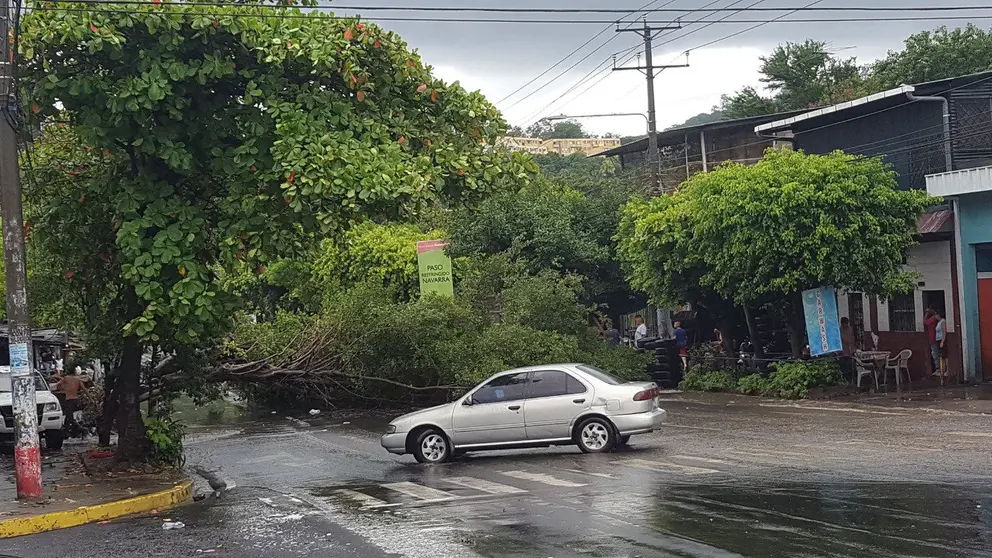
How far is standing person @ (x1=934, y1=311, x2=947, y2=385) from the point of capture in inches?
1033

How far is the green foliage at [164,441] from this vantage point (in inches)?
687

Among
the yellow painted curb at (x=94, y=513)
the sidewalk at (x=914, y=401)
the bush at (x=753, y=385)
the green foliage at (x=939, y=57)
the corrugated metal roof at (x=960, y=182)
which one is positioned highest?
the green foliage at (x=939, y=57)

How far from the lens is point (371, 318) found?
27609mm

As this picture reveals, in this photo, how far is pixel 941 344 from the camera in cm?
2645

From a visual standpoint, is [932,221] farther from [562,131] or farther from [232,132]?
[562,131]

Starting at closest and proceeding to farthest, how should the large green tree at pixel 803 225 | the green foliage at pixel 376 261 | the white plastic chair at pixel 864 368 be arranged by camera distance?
the large green tree at pixel 803 225 → the white plastic chair at pixel 864 368 → the green foliage at pixel 376 261

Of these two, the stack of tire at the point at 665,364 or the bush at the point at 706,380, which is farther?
the stack of tire at the point at 665,364

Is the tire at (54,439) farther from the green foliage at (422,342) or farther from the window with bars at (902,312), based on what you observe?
the window with bars at (902,312)

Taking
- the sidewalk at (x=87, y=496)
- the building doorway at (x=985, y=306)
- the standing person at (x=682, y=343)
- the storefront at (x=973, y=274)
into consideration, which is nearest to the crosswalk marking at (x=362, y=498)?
the sidewalk at (x=87, y=496)

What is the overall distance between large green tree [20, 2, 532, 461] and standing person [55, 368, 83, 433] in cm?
1102

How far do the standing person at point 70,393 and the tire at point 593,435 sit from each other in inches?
552

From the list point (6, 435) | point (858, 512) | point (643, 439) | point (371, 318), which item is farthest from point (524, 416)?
point (6, 435)

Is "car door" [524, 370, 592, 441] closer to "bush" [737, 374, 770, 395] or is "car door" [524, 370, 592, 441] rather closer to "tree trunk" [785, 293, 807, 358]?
"bush" [737, 374, 770, 395]

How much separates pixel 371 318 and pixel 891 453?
49.9ft
